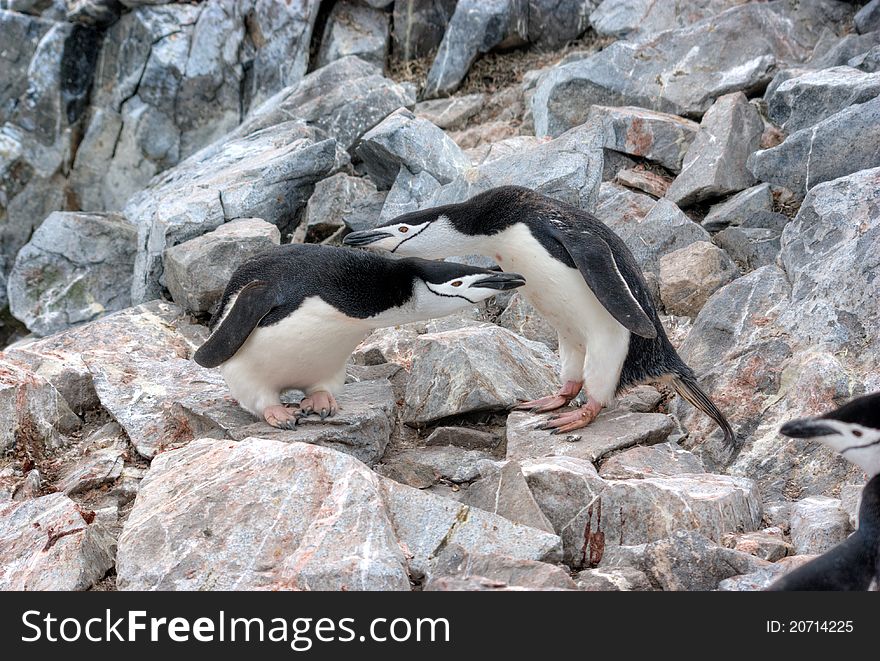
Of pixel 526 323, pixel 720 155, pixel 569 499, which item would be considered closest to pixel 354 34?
pixel 720 155

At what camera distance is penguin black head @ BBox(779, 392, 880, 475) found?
9.35 feet

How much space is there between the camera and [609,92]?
8133mm

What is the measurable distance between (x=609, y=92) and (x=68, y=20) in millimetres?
6133

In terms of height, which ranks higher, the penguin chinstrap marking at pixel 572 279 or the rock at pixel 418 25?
the rock at pixel 418 25

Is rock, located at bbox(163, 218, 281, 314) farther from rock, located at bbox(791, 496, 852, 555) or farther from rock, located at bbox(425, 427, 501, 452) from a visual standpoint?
rock, located at bbox(791, 496, 852, 555)

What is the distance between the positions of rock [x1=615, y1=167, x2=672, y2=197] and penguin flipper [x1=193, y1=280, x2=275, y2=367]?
3.42 meters

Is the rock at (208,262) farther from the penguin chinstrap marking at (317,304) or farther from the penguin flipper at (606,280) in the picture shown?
the penguin flipper at (606,280)

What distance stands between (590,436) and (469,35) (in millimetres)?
5974

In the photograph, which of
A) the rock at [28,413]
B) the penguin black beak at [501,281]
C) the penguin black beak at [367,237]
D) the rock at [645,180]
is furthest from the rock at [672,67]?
the rock at [28,413]

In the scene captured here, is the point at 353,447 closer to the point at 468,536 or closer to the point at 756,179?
the point at 468,536

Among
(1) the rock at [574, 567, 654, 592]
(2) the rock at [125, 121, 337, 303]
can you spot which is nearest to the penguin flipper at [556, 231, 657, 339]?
(1) the rock at [574, 567, 654, 592]

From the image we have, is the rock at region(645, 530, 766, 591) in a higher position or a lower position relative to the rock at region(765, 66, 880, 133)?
lower

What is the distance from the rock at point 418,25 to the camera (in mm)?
10062

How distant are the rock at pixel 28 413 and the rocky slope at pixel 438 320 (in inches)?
0.6
